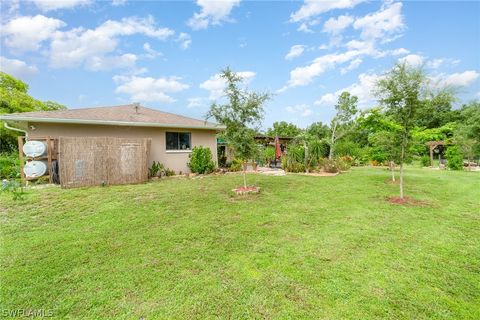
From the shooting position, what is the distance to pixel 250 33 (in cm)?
1424

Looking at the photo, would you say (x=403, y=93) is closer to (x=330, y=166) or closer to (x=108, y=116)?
(x=330, y=166)

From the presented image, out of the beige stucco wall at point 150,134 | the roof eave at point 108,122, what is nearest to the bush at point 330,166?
the beige stucco wall at point 150,134

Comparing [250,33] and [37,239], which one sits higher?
Result: [250,33]

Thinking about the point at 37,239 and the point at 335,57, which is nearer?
the point at 37,239

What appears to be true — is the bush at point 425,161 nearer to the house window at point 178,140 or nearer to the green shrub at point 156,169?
the house window at point 178,140

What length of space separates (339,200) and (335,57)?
13.1 m

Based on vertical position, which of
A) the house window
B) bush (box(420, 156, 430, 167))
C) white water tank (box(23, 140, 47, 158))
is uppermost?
the house window

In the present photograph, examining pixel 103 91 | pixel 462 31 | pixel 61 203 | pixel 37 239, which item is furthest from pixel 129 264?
pixel 103 91

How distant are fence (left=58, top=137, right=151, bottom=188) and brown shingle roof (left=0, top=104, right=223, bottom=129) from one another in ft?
4.35

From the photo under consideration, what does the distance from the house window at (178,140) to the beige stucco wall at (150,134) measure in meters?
0.22

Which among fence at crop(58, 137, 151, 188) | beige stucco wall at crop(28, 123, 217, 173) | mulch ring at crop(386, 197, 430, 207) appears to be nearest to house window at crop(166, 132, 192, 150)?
beige stucco wall at crop(28, 123, 217, 173)

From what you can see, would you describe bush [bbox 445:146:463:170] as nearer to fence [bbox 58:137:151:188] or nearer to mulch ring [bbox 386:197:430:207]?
mulch ring [bbox 386:197:430:207]

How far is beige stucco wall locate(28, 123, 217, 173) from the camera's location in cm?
986

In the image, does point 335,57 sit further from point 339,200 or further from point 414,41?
point 339,200
